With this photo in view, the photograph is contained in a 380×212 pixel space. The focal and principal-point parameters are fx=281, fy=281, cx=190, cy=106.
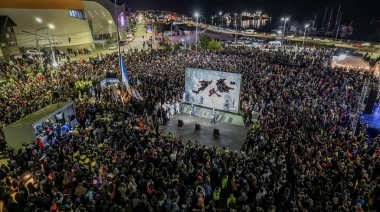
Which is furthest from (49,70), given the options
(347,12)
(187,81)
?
(347,12)

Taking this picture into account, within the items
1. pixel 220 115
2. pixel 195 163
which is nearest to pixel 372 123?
pixel 220 115

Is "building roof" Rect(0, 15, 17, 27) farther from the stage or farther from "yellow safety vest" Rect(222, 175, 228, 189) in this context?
the stage

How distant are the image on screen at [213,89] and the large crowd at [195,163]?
965 millimetres

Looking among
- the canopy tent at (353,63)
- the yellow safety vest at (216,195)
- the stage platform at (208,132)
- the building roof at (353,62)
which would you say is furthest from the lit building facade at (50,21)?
the building roof at (353,62)

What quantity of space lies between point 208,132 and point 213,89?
332 cm

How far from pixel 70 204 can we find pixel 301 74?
69.9ft

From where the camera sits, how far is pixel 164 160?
10914mm

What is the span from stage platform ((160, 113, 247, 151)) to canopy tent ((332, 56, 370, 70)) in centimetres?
1927

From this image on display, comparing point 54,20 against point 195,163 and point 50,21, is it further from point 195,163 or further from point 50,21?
point 195,163

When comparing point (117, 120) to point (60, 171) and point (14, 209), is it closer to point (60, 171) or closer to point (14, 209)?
point (60, 171)

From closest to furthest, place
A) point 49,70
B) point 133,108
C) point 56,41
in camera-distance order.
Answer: point 133,108
point 49,70
point 56,41

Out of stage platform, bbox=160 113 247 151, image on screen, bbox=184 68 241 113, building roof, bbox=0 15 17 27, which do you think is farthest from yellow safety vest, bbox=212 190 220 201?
building roof, bbox=0 15 17 27

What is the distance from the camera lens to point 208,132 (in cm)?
1705

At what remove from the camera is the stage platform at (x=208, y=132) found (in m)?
15.8
